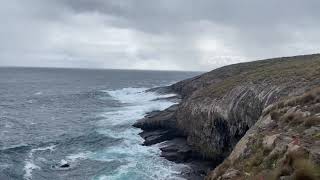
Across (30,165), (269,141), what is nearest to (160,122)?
(30,165)

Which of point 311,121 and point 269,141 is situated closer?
point 269,141

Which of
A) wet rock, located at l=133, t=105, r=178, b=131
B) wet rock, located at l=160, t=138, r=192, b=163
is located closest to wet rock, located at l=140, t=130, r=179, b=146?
wet rock, located at l=133, t=105, r=178, b=131

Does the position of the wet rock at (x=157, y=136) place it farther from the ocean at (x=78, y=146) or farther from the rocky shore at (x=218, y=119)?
the ocean at (x=78, y=146)

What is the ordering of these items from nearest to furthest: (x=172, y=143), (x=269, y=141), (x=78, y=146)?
1. (x=269, y=141)
2. (x=172, y=143)
3. (x=78, y=146)

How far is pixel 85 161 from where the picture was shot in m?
54.7

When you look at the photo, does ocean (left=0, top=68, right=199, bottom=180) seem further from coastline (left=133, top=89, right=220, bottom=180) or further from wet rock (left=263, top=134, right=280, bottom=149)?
wet rock (left=263, top=134, right=280, bottom=149)

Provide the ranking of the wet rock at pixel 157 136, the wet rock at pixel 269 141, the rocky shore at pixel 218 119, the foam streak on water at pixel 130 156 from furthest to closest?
the wet rock at pixel 157 136
the foam streak on water at pixel 130 156
the rocky shore at pixel 218 119
the wet rock at pixel 269 141

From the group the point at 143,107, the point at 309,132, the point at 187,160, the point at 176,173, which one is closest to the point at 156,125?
the point at 187,160

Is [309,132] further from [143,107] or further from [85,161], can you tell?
[143,107]

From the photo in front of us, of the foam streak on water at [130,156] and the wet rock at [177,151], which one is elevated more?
the wet rock at [177,151]

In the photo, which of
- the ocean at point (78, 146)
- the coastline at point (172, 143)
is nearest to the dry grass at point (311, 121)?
the coastline at point (172, 143)

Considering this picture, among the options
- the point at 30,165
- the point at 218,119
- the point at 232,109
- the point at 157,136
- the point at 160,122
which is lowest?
the point at 30,165

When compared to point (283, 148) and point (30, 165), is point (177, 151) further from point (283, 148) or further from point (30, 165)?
point (283, 148)

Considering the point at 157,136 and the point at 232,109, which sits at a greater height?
the point at 232,109
